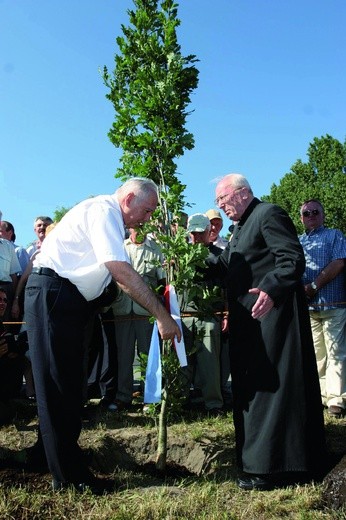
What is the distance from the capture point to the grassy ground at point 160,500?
3219mm

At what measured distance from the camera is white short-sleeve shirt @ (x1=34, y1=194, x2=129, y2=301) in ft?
11.7

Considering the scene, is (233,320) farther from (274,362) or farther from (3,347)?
(3,347)

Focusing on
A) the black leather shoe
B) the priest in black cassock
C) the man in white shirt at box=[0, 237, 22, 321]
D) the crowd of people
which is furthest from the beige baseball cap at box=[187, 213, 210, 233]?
the man in white shirt at box=[0, 237, 22, 321]

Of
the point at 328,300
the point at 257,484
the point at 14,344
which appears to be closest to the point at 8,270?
the point at 14,344

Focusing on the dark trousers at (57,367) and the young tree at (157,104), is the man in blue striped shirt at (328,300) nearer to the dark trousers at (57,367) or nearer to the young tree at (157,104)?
the young tree at (157,104)

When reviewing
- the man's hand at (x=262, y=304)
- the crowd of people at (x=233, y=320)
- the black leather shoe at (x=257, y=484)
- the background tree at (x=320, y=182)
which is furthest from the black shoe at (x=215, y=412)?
the background tree at (x=320, y=182)

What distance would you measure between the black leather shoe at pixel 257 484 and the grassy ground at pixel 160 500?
6 cm

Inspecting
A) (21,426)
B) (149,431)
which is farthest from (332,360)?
(21,426)

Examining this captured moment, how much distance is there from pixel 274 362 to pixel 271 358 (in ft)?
0.11

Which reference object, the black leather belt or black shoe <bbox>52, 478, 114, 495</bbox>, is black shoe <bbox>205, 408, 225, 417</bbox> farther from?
the black leather belt

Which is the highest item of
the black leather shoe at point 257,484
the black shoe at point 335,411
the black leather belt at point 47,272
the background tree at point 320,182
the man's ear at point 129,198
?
the background tree at point 320,182

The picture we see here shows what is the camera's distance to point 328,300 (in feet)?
20.7

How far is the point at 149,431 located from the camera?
5.03 metres

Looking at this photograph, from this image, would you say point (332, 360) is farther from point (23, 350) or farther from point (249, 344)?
point (23, 350)
